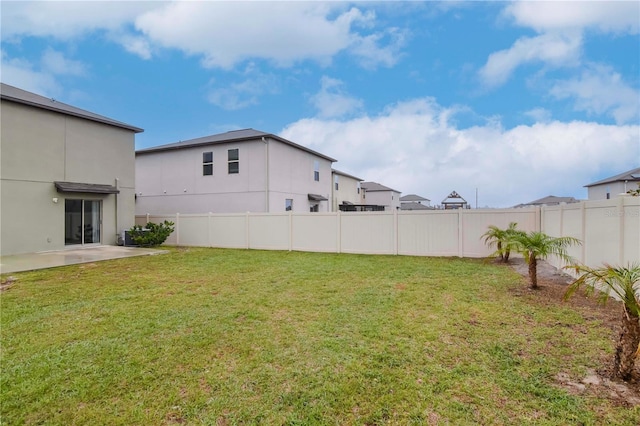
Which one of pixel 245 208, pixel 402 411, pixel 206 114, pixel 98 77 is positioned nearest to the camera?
pixel 402 411

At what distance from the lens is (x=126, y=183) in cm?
1556

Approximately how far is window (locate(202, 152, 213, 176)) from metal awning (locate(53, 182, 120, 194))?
17.3 feet

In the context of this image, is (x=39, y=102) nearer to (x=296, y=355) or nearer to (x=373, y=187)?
(x=296, y=355)

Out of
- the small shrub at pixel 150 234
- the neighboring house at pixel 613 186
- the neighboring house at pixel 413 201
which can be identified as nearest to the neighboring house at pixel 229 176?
the small shrub at pixel 150 234

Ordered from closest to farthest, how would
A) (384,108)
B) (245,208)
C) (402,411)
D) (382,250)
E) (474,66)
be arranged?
(402,411) → (382,250) → (474,66) → (245,208) → (384,108)

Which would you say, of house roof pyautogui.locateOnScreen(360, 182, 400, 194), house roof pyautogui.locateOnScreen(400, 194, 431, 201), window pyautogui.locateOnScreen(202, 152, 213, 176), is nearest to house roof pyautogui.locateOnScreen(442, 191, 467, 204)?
house roof pyautogui.locateOnScreen(360, 182, 400, 194)

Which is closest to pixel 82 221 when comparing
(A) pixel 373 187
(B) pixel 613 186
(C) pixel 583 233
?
(C) pixel 583 233

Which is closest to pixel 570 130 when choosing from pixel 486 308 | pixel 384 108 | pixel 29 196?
pixel 384 108

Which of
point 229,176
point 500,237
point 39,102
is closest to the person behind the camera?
point 500,237

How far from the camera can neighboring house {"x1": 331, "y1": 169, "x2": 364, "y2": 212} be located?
28950mm

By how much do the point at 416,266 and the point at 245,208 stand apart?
11.4m

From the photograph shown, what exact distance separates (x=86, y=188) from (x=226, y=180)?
6.81 metres

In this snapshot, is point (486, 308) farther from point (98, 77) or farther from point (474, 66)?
point (98, 77)

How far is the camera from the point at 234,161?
18.3 m
